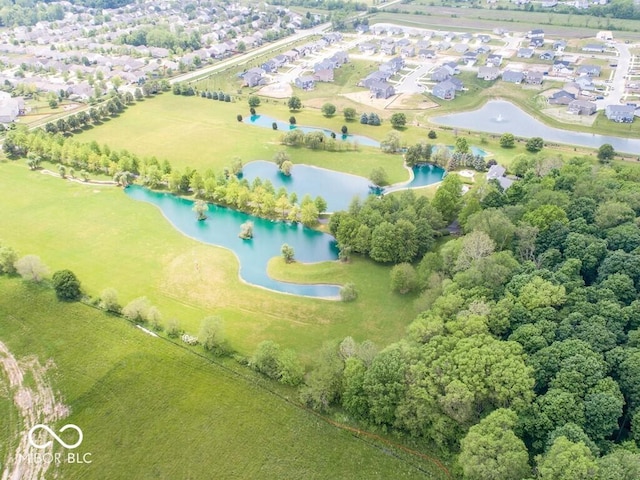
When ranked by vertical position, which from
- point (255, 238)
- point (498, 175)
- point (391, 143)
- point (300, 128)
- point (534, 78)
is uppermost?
point (534, 78)

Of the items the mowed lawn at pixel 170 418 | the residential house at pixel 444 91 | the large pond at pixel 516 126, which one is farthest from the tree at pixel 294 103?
the mowed lawn at pixel 170 418

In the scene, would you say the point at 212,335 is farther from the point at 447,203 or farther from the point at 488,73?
the point at 488,73

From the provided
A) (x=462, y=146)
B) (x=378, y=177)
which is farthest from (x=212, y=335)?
(x=462, y=146)

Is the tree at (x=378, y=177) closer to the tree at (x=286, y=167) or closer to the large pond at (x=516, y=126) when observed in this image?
the tree at (x=286, y=167)

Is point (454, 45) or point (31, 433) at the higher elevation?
point (454, 45)

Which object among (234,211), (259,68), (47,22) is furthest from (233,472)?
(47,22)

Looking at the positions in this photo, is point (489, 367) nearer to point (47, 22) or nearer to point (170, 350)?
point (170, 350)
